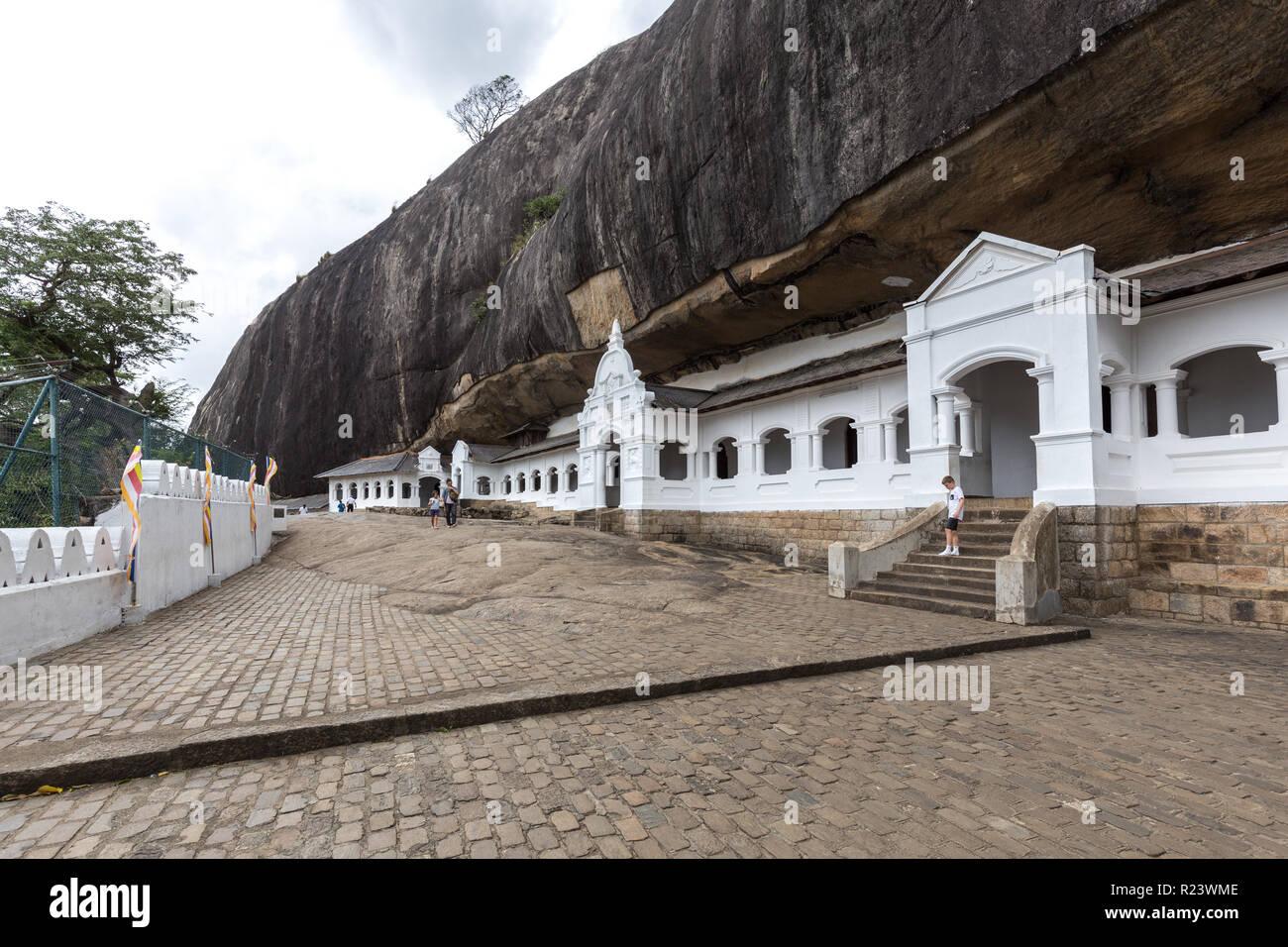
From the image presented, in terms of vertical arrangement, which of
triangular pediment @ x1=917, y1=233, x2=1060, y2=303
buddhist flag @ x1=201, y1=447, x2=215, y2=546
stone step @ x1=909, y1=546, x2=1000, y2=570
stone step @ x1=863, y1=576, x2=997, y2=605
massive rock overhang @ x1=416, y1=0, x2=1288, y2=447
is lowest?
stone step @ x1=863, y1=576, x2=997, y2=605

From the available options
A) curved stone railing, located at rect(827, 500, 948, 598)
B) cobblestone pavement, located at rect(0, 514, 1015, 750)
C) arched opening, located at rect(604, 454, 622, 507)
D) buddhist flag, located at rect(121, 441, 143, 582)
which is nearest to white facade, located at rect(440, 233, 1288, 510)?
curved stone railing, located at rect(827, 500, 948, 598)

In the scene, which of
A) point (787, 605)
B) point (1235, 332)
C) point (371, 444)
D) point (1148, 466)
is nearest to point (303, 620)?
point (787, 605)

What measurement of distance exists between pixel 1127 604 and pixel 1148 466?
2.22 m

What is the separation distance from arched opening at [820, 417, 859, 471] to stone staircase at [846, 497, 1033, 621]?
616 centimetres

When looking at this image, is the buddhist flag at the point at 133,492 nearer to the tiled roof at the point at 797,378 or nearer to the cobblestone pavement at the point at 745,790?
the cobblestone pavement at the point at 745,790

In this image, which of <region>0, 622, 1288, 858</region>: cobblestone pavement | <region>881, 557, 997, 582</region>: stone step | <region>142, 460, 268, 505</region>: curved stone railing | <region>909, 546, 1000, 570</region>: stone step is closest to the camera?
<region>0, 622, 1288, 858</region>: cobblestone pavement

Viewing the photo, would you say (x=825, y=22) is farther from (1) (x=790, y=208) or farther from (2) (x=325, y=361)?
(2) (x=325, y=361)

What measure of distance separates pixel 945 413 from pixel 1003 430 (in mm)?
3865

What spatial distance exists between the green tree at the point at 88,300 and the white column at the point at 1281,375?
95.1ft

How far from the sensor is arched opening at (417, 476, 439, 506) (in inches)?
1555

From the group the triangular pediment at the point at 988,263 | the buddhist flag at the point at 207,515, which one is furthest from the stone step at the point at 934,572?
the buddhist flag at the point at 207,515

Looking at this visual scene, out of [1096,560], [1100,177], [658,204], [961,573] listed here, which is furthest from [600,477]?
[1100,177]

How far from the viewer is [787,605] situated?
8953mm

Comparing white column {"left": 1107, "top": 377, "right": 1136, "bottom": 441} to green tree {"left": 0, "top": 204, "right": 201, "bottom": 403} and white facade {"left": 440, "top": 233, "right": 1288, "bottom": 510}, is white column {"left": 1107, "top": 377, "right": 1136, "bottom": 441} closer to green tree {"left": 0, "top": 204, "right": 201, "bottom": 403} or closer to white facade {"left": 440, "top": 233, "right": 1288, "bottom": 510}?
white facade {"left": 440, "top": 233, "right": 1288, "bottom": 510}
